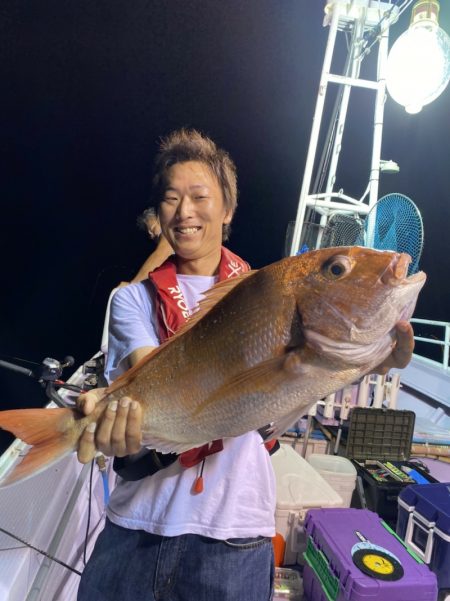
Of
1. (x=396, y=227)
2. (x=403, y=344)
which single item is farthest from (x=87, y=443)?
(x=396, y=227)

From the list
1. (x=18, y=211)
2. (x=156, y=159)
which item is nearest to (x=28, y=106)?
(x=18, y=211)

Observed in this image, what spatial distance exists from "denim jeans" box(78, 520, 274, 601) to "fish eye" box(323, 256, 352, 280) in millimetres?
1144

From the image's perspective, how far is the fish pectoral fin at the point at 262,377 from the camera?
1159 millimetres

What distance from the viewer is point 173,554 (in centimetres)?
150

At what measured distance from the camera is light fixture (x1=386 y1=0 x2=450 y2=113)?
12.5 ft

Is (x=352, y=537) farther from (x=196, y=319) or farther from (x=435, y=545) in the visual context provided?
(x=196, y=319)

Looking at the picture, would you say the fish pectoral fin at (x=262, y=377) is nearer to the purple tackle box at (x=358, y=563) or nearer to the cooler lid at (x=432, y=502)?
the purple tackle box at (x=358, y=563)

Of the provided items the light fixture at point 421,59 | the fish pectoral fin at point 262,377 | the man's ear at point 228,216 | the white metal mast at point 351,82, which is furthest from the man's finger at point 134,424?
the light fixture at point 421,59

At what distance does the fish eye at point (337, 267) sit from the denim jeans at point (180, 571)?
1.14m

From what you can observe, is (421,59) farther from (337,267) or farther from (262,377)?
(262,377)

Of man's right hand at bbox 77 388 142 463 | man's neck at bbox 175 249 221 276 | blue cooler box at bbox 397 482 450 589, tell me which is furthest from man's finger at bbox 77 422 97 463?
blue cooler box at bbox 397 482 450 589

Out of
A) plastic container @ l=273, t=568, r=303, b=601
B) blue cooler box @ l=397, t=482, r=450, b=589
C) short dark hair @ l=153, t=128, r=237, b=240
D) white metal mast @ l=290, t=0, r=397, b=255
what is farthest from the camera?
white metal mast @ l=290, t=0, r=397, b=255

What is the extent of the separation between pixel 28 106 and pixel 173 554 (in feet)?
128

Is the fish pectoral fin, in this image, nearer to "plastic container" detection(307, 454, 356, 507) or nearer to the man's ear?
the man's ear
